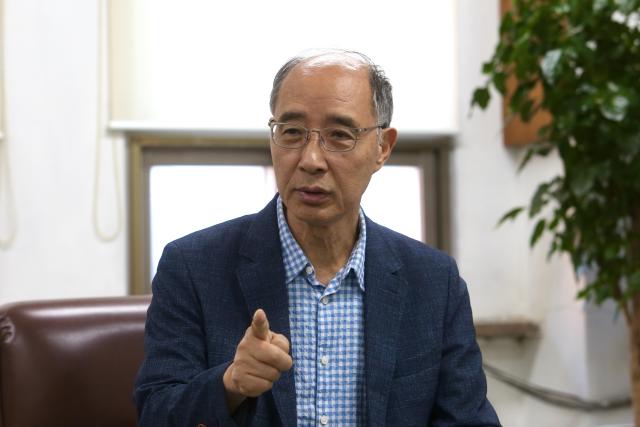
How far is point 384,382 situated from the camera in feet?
4.70

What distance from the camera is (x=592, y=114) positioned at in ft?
7.96

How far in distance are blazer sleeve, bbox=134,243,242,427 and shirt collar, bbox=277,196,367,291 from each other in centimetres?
17

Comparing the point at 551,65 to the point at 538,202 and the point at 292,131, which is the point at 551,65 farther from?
the point at 292,131

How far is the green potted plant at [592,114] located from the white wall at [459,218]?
66cm

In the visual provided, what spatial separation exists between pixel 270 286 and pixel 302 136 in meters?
0.25

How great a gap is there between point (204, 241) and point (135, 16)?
5.58 ft

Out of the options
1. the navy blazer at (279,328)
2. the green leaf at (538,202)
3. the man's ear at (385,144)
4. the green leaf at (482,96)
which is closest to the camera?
the navy blazer at (279,328)

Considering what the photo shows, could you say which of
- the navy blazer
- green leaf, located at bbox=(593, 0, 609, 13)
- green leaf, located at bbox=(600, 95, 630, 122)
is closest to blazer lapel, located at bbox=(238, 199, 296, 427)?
the navy blazer

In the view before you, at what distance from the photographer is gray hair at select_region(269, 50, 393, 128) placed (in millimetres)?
1472

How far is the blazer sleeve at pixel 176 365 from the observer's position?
1254 millimetres

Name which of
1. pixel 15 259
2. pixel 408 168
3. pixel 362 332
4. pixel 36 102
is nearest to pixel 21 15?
pixel 36 102

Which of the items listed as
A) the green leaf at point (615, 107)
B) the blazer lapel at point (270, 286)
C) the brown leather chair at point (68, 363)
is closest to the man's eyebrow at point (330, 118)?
the blazer lapel at point (270, 286)

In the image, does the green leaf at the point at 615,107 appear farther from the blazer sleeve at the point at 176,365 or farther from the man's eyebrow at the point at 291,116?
the blazer sleeve at the point at 176,365

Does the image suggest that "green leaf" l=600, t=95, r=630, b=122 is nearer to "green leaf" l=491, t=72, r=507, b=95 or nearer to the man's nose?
"green leaf" l=491, t=72, r=507, b=95
